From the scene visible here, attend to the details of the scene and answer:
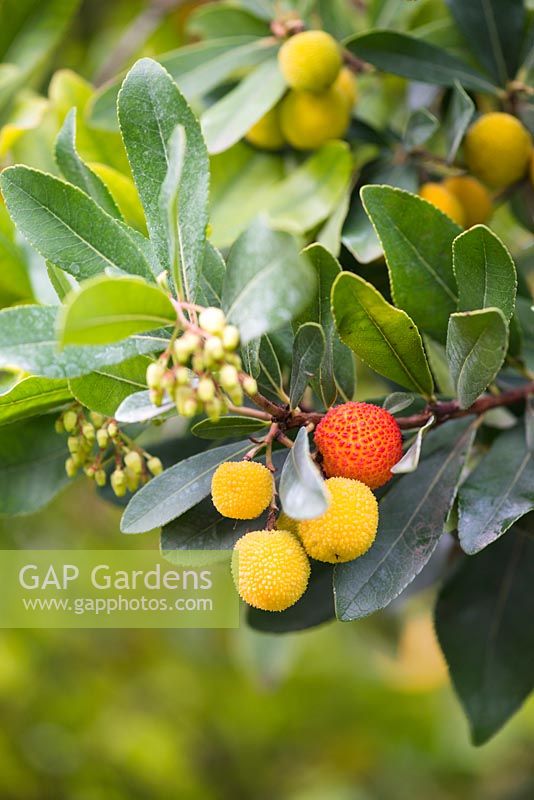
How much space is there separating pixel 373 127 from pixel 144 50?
1.58ft

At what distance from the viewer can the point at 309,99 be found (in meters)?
1.06

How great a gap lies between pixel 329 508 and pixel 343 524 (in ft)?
0.06

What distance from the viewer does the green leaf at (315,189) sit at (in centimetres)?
102

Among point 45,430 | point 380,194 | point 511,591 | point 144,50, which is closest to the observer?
point 380,194

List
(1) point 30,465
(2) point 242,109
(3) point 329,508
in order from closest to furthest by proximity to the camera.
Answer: (3) point 329,508 < (1) point 30,465 < (2) point 242,109

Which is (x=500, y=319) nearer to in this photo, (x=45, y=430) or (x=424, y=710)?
Result: (x=45, y=430)

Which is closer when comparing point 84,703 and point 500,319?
point 500,319

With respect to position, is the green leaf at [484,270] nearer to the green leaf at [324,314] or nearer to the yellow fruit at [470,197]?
the green leaf at [324,314]

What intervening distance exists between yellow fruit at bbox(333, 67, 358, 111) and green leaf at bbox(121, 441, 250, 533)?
54cm

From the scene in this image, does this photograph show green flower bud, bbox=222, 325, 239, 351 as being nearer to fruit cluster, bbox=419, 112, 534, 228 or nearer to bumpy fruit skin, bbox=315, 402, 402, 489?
bumpy fruit skin, bbox=315, 402, 402, 489

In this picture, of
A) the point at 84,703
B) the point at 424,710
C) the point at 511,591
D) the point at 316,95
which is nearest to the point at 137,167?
the point at 316,95

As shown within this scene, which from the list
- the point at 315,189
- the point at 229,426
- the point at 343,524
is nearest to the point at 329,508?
the point at 343,524

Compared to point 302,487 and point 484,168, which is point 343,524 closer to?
point 302,487

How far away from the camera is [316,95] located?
1056 mm
